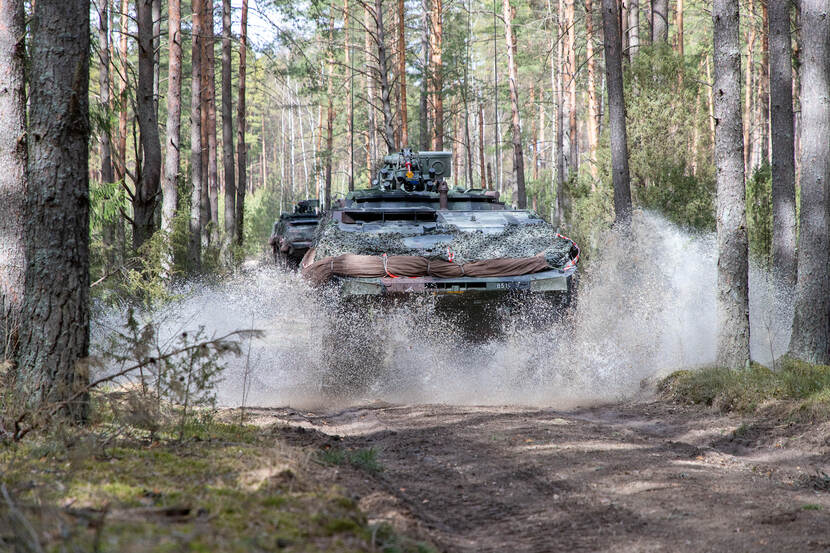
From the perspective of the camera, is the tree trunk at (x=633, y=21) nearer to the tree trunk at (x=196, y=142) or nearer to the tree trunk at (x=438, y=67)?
the tree trunk at (x=438, y=67)

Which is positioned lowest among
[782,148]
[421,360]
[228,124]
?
[421,360]

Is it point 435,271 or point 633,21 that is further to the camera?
point 633,21

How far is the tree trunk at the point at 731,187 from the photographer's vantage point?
10016 millimetres

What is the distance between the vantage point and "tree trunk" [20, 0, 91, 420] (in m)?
5.53

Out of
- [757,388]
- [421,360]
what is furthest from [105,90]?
[757,388]

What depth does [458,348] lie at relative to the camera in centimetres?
1044

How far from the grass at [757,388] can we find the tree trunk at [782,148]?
4282 mm

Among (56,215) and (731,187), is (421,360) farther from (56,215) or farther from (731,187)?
(56,215)

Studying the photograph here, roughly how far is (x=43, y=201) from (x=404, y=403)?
5.33 m

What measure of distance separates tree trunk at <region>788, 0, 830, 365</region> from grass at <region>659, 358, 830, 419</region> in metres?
0.68

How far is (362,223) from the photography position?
11.1 m

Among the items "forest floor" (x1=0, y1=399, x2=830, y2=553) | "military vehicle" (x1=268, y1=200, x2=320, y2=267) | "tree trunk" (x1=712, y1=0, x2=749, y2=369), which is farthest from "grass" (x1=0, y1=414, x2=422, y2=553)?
"military vehicle" (x1=268, y1=200, x2=320, y2=267)

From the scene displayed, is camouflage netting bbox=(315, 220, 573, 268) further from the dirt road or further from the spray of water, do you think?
the dirt road

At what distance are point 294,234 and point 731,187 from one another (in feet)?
48.9
